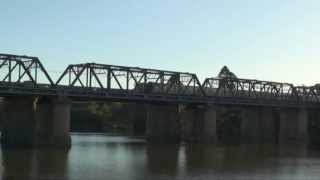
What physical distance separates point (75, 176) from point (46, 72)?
1983 inches

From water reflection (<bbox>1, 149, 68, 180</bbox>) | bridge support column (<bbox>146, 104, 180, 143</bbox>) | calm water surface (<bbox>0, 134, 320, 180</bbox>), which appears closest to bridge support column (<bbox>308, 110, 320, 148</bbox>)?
bridge support column (<bbox>146, 104, 180, 143</bbox>)

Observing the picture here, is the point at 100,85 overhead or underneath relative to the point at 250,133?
overhead

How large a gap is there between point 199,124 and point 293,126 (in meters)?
26.3

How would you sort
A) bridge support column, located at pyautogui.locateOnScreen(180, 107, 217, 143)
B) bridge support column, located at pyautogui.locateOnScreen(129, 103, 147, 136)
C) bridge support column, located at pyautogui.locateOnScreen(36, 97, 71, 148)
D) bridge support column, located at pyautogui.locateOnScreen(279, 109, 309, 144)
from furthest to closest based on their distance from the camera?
bridge support column, located at pyautogui.locateOnScreen(129, 103, 147, 136)
bridge support column, located at pyautogui.locateOnScreen(279, 109, 309, 144)
bridge support column, located at pyautogui.locateOnScreen(180, 107, 217, 143)
bridge support column, located at pyautogui.locateOnScreen(36, 97, 71, 148)

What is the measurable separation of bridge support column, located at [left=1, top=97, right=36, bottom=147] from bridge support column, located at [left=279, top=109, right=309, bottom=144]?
63590 millimetres

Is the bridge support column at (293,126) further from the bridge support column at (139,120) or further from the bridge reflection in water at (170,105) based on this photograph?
the bridge support column at (139,120)

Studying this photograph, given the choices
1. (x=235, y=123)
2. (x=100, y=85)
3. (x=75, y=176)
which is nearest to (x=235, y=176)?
(x=75, y=176)

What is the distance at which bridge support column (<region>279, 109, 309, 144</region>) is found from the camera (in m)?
140

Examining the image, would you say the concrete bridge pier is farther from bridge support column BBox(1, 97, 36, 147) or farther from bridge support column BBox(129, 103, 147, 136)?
bridge support column BBox(129, 103, 147, 136)

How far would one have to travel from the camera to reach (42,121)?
9656 centimetres

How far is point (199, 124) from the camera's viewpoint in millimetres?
128375

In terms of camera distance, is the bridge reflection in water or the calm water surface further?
the bridge reflection in water

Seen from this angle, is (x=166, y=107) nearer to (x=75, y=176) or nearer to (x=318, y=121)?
(x=318, y=121)

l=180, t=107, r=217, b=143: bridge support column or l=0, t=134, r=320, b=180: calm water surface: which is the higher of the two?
l=180, t=107, r=217, b=143: bridge support column
